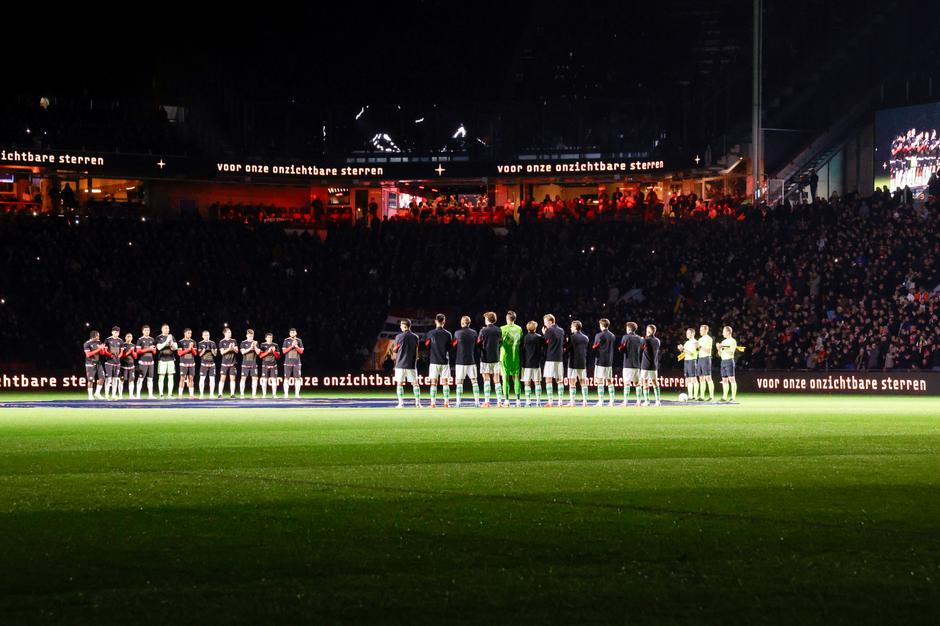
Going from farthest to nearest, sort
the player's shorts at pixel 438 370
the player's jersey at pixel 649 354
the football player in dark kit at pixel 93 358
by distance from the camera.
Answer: the football player in dark kit at pixel 93 358 < the player's jersey at pixel 649 354 < the player's shorts at pixel 438 370

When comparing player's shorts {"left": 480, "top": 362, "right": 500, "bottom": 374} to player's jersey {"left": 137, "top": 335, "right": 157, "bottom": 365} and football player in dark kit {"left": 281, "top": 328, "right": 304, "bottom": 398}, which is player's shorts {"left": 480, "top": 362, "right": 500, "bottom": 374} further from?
player's jersey {"left": 137, "top": 335, "right": 157, "bottom": 365}

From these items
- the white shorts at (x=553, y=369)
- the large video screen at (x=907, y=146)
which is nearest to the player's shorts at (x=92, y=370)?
the white shorts at (x=553, y=369)

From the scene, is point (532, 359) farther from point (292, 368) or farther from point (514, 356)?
point (292, 368)

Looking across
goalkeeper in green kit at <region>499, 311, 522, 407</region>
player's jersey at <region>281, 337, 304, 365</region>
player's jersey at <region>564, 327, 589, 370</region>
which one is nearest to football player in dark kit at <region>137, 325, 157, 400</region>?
Result: player's jersey at <region>281, 337, 304, 365</region>

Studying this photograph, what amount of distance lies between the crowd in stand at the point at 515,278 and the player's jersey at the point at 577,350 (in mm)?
13523

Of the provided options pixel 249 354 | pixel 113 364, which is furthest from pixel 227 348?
pixel 113 364

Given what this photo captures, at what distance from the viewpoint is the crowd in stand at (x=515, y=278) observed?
140 ft

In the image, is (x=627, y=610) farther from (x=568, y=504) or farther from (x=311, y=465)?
(x=311, y=465)

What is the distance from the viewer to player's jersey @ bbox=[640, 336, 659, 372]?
32062 millimetres

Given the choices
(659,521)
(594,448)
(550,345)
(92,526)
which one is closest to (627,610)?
(659,521)

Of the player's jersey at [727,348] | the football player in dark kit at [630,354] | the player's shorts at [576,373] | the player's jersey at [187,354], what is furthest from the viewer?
the player's jersey at [187,354]

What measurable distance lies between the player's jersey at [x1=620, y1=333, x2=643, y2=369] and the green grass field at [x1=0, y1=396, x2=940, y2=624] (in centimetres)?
1322

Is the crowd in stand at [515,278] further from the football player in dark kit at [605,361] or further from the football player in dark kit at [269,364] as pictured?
the football player in dark kit at [605,361]

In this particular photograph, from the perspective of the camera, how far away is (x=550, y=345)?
30406 millimetres
